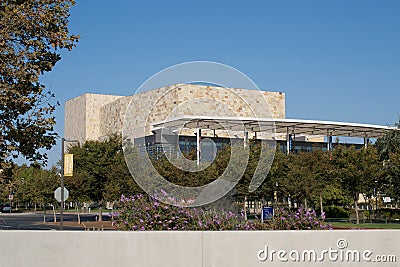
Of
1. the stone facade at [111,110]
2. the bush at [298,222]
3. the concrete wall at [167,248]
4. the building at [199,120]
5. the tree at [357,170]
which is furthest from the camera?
the stone facade at [111,110]

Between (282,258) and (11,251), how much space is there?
16.8 ft

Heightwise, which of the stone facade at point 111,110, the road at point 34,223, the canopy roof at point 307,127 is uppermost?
the stone facade at point 111,110

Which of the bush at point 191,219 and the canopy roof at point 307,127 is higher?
the canopy roof at point 307,127

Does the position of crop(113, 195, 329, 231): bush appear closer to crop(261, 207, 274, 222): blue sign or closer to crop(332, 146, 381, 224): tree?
crop(261, 207, 274, 222): blue sign

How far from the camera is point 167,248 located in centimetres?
1077

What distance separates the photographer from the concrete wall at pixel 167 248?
10.8m

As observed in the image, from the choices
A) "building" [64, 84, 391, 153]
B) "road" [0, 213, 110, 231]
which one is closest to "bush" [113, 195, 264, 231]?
"building" [64, 84, 391, 153]

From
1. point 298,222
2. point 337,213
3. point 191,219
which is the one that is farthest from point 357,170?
point 191,219

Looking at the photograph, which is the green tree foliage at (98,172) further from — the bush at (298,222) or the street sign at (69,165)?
the bush at (298,222)

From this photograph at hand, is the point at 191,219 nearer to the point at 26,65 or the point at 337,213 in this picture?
the point at 26,65

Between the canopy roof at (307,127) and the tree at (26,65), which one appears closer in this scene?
the tree at (26,65)

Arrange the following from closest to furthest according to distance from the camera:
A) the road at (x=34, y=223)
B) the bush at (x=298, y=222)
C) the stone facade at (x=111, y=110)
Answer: the bush at (x=298, y=222), the road at (x=34, y=223), the stone facade at (x=111, y=110)

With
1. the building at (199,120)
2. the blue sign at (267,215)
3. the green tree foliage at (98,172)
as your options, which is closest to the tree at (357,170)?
the building at (199,120)

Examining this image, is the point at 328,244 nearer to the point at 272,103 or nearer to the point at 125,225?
the point at 125,225
